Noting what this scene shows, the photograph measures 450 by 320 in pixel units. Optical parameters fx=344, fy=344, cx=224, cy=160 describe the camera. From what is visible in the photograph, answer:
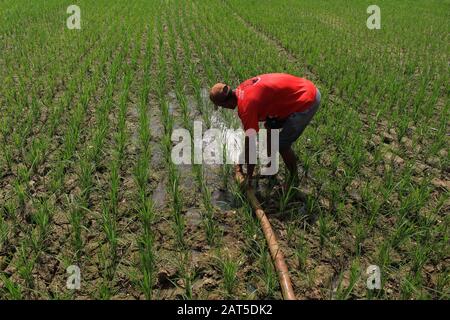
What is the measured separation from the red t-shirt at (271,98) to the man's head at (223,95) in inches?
2.2

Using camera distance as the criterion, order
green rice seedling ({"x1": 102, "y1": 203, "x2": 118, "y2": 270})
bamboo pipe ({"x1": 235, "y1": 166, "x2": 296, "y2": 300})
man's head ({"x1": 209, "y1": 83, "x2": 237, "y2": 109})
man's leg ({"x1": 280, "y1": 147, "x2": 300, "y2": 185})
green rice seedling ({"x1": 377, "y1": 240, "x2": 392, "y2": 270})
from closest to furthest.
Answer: bamboo pipe ({"x1": 235, "y1": 166, "x2": 296, "y2": 300}) → green rice seedling ({"x1": 377, "y1": 240, "x2": 392, "y2": 270}) → green rice seedling ({"x1": 102, "y1": 203, "x2": 118, "y2": 270}) → man's head ({"x1": 209, "y1": 83, "x2": 237, "y2": 109}) → man's leg ({"x1": 280, "y1": 147, "x2": 300, "y2": 185})

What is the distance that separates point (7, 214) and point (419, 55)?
7360mm

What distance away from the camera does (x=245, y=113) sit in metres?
2.53

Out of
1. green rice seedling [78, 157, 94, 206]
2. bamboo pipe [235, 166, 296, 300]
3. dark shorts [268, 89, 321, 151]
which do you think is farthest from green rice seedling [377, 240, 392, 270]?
green rice seedling [78, 157, 94, 206]

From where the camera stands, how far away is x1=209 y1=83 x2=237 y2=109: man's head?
101 inches

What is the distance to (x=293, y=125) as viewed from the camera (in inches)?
109

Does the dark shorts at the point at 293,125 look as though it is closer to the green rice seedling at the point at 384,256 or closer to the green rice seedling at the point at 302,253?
the green rice seedling at the point at 302,253

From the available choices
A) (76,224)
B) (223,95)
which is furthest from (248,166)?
(76,224)

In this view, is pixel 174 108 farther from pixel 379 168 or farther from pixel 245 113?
pixel 379 168

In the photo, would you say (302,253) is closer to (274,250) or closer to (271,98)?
(274,250)

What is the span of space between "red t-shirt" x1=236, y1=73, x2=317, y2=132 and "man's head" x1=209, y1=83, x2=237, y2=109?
2.2 inches

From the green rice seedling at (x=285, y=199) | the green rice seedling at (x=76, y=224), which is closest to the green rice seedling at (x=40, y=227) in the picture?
the green rice seedling at (x=76, y=224)

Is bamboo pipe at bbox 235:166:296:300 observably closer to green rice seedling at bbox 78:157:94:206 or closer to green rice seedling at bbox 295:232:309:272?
green rice seedling at bbox 295:232:309:272

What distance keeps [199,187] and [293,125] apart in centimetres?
97
